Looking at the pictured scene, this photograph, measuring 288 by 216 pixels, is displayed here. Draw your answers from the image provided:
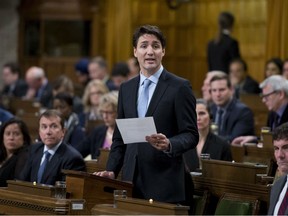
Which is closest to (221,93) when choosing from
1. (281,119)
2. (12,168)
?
(281,119)

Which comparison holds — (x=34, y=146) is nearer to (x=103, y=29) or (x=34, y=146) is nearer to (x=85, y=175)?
(x=85, y=175)

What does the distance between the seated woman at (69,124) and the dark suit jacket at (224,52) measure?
13.0ft

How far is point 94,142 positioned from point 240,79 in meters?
3.93

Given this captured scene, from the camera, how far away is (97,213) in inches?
201

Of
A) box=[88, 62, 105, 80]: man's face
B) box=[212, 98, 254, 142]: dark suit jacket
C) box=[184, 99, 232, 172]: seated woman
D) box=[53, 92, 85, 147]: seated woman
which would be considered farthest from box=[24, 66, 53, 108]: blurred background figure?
box=[184, 99, 232, 172]: seated woman

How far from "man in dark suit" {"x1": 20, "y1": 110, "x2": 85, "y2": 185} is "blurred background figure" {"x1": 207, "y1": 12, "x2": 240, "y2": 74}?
20.4 ft

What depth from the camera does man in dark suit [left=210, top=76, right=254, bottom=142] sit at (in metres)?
9.40

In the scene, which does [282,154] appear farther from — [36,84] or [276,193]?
[36,84]

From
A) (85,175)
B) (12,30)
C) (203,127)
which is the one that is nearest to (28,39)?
(12,30)

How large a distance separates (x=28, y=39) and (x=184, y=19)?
9.83 feet

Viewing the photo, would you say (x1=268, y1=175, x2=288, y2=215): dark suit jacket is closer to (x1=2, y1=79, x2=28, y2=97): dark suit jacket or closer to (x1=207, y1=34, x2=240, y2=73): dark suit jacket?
(x1=207, y1=34, x2=240, y2=73): dark suit jacket

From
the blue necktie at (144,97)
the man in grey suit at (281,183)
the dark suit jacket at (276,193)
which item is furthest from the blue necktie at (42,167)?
the dark suit jacket at (276,193)

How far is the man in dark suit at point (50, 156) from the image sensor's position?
23.3 ft

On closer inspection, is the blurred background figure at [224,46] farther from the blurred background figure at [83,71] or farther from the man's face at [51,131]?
the man's face at [51,131]
